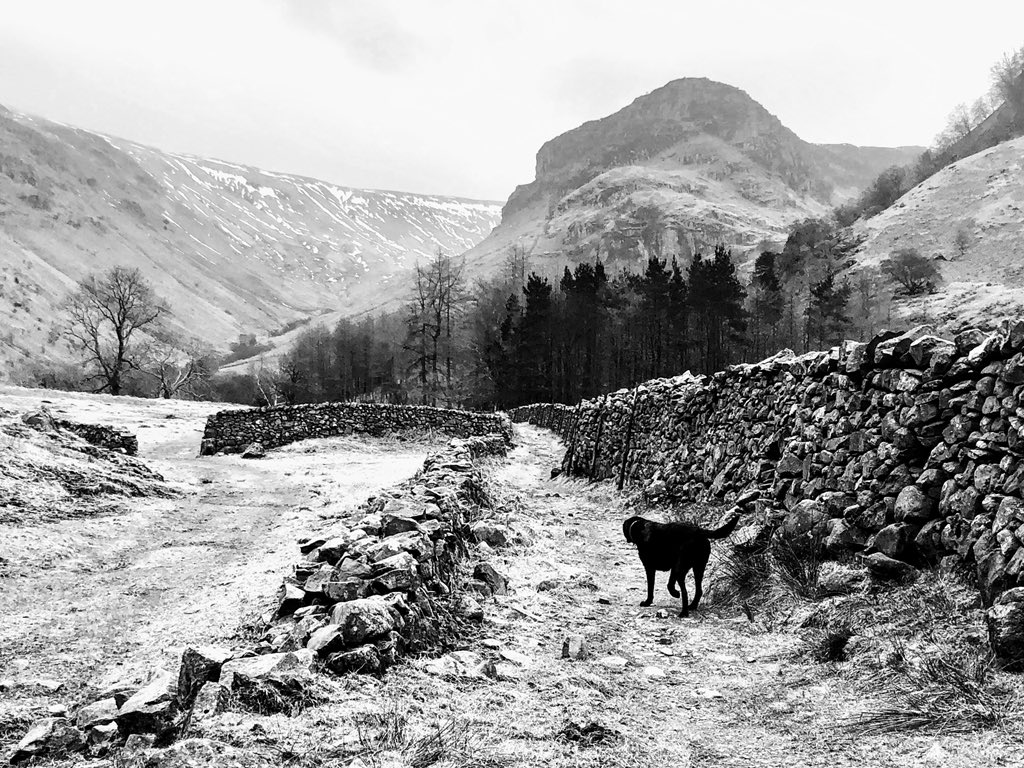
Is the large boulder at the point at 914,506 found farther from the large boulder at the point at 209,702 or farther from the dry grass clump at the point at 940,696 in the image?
the large boulder at the point at 209,702

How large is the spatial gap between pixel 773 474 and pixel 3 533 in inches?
423

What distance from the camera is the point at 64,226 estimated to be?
16388cm

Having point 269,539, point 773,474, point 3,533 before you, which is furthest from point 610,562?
point 3,533

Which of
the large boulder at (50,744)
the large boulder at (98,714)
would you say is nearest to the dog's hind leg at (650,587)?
the large boulder at (98,714)

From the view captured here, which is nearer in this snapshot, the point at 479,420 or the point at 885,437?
the point at 885,437

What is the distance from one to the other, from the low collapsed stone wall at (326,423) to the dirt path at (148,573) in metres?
9.05

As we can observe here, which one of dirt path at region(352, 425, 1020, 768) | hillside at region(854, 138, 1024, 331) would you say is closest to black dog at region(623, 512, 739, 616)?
dirt path at region(352, 425, 1020, 768)

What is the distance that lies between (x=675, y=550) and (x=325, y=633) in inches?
148

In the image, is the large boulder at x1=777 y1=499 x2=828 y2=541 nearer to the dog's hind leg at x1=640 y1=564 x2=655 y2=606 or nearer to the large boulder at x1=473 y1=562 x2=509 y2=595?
the dog's hind leg at x1=640 y1=564 x2=655 y2=606

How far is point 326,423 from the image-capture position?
27.9 meters

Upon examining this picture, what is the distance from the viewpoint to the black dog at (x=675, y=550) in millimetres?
6180

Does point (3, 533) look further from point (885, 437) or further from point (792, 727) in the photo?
point (885, 437)

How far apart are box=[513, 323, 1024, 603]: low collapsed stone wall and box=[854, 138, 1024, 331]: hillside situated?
4783 centimetres

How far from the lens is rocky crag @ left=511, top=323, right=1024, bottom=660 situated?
15.1 feet
